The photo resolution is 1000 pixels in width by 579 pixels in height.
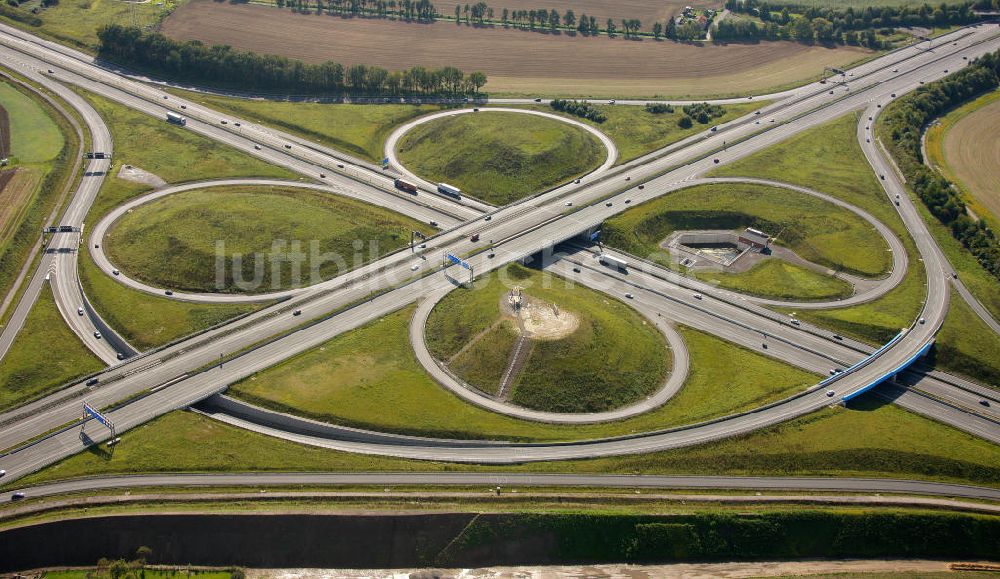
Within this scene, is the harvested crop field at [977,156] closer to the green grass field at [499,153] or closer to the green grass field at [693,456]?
the green grass field at [693,456]

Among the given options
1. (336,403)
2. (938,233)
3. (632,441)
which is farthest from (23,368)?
(938,233)

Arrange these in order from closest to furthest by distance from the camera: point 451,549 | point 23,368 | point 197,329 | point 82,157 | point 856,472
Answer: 1. point 451,549
2. point 856,472
3. point 23,368
4. point 197,329
5. point 82,157

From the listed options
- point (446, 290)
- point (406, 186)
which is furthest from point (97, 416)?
point (406, 186)

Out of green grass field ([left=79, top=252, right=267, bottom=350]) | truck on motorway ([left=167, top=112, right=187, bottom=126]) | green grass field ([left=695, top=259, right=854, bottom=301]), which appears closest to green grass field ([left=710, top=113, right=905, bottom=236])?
green grass field ([left=695, top=259, right=854, bottom=301])

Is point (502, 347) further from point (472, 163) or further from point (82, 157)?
point (82, 157)

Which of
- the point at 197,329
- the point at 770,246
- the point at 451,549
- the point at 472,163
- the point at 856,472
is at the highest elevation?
the point at 472,163

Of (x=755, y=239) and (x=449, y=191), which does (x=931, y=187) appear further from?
(x=449, y=191)

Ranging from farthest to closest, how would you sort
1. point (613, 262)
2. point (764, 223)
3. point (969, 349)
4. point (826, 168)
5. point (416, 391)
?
1. point (826, 168)
2. point (764, 223)
3. point (613, 262)
4. point (969, 349)
5. point (416, 391)
